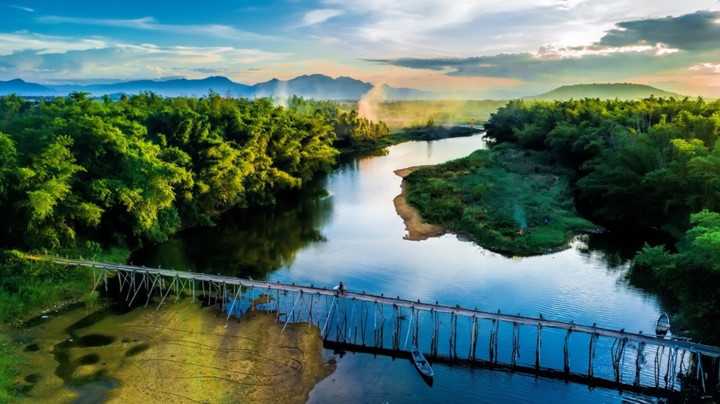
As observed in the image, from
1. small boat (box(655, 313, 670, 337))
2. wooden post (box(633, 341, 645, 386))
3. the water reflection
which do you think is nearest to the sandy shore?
the water reflection

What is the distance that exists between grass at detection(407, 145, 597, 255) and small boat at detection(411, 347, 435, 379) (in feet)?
69.7

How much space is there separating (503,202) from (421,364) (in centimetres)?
3630

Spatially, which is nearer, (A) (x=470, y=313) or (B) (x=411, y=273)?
(A) (x=470, y=313)

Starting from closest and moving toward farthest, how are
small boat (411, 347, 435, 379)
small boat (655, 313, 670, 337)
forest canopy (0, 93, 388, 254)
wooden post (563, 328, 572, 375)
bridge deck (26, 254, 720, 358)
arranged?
bridge deck (26, 254, 720, 358) < small boat (411, 347, 435, 379) < wooden post (563, 328, 572, 375) < small boat (655, 313, 670, 337) < forest canopy (0, 93, 388, 254)

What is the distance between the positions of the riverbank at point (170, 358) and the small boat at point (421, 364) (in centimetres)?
463

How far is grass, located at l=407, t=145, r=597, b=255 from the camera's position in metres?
49.1

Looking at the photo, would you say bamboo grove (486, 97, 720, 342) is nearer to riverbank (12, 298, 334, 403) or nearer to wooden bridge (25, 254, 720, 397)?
wooden bridge (25, 254, 720, 397)

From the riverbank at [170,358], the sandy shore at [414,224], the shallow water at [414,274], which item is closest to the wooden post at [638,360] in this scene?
the shallow water at [414,274]

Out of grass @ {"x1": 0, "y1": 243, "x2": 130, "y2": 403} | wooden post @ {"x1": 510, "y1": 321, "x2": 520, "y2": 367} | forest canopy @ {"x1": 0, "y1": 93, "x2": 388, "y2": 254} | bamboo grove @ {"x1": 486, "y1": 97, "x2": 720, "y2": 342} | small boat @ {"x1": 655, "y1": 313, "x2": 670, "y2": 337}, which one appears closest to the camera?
bamboo grove @ {"x1": 486, "y1": 97, "x2": 720, "y2": 342}

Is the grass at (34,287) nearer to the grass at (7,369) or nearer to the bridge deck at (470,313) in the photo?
the grass at (7,369)

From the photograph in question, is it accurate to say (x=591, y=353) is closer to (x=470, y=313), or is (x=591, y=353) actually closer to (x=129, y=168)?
(x=470, y=313)

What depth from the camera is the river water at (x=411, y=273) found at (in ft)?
85.1

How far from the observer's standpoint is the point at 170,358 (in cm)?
2761

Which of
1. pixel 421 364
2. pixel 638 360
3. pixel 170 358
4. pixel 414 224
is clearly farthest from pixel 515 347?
pixel 414 224
